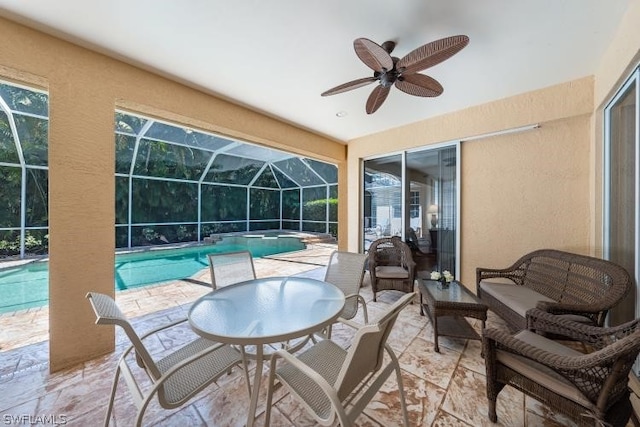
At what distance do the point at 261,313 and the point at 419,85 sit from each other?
223 centimetres

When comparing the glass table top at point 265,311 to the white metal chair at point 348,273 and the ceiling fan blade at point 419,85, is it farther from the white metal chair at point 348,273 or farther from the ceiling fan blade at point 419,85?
the ceiling fan blade at point 419,85

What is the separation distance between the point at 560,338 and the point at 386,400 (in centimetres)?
179

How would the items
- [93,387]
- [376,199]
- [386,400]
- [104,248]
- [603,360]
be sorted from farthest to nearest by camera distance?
[376,199] → [104,248] → [93,387] → [386,400] → [603,360]

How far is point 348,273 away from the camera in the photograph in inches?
92.7

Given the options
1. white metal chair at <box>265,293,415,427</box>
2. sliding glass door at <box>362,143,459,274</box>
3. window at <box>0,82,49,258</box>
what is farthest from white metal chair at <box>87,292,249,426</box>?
window at <box>0,82,49,258</box>

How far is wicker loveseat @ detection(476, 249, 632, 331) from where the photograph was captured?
195cm

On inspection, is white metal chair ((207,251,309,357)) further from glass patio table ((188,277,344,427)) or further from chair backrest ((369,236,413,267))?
chair backrest ((369,236,413,267))

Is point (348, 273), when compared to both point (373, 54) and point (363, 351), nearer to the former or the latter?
point (363, 351)

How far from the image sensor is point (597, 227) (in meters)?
2.56

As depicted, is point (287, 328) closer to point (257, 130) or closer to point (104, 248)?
point (104, 248)

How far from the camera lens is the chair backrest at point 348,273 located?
227cm

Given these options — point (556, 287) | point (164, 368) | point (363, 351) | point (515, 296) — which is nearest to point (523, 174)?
point (556, 287)

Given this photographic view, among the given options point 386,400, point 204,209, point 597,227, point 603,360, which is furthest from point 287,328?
point 204,209
